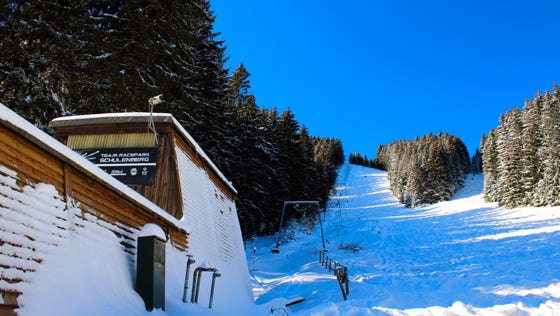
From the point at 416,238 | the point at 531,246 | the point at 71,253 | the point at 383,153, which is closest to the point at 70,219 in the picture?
the point at 71,253

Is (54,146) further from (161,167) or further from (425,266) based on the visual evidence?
(425,266)

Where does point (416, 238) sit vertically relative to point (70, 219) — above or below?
below

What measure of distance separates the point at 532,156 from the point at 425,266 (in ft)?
122

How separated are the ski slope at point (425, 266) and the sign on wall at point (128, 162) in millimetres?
5921

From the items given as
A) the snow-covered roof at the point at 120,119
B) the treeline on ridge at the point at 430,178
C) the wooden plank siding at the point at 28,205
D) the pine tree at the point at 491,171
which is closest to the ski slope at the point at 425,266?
the snow-covered roof at the point at 120,119

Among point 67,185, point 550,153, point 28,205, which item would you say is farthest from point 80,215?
point 550,153

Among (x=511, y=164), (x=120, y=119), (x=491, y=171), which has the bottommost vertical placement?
(x=120, y=119)

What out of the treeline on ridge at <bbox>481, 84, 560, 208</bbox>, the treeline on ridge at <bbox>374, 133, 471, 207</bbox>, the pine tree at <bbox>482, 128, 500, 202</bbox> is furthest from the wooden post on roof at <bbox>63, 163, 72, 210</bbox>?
the treeline on ridge at <bbox>374, 133, 471, 207</bbox>

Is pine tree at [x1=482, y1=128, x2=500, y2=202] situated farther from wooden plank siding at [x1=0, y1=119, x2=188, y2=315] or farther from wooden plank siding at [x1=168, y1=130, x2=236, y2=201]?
wooden plank siding at [x1=0, y1=119, x2=188, y2=315]

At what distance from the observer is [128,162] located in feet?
32.4

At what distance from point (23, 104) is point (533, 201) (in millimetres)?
54232

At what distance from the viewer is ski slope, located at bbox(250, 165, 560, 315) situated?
13516 mm

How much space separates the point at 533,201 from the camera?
47.5 metres

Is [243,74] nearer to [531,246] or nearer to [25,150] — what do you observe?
[531,246]
